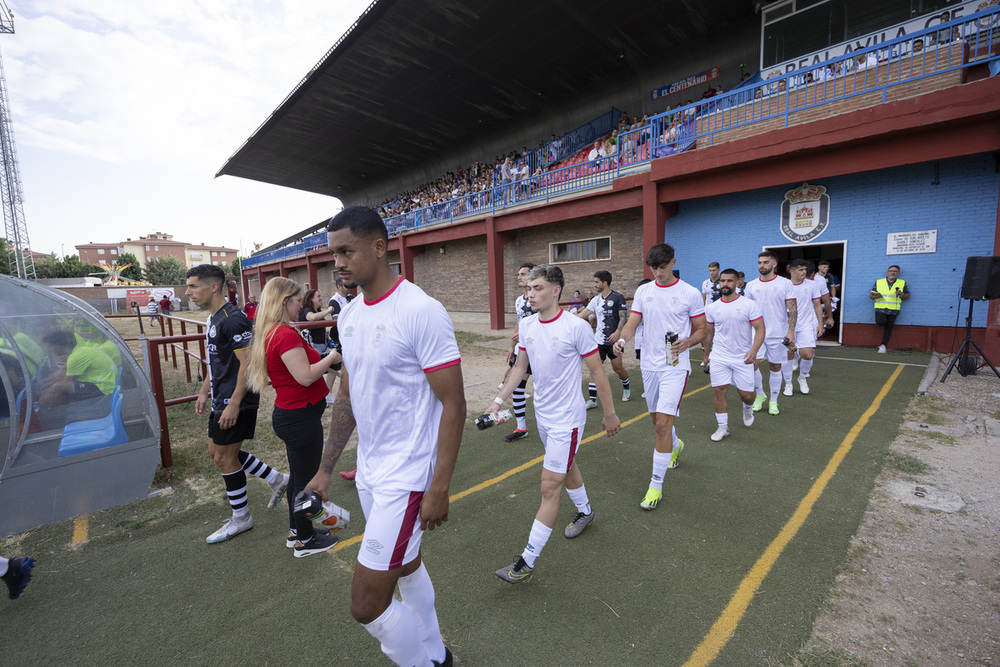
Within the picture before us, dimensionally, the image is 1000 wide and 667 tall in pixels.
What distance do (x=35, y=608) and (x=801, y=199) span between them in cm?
1410

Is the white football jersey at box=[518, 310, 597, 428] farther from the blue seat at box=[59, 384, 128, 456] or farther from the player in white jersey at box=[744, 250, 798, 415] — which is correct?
the player in white jersey at box=[744, 250, 798, 415]

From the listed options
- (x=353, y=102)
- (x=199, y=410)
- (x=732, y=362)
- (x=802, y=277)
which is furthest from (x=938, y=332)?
(x=353, y=102)

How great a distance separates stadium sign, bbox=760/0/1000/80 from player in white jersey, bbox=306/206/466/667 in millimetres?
11914

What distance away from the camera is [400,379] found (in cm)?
177

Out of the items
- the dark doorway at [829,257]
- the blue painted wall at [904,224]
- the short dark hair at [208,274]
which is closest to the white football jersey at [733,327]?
the short dark hair at [208,274]

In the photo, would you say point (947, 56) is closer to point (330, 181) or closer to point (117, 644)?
point (117, 644)

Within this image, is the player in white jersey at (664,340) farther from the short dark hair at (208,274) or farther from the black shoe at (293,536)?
the short dark hair at (208,274)

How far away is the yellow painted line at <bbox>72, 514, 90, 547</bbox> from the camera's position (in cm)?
352

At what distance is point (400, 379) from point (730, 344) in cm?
474

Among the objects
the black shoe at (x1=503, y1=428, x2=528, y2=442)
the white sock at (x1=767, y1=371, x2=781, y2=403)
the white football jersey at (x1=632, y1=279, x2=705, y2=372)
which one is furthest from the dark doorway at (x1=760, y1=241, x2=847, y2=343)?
the black shoe at (x1=503, y1=428, x2=528, y2=442)

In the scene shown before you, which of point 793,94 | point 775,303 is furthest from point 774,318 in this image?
point 793,94

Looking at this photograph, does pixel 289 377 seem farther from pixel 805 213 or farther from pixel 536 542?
pixel 805 213

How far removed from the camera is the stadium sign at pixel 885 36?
9531 mm

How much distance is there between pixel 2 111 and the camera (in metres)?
33.1
